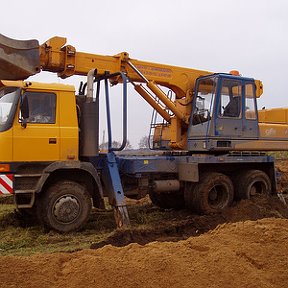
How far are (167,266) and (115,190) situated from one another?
380 centimetres

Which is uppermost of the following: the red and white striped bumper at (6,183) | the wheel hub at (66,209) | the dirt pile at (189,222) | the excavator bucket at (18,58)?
the excavator bucket at (18,58)

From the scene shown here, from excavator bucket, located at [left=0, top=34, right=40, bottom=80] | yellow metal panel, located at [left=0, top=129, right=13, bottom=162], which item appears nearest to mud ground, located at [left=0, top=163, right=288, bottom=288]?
yellow metal panel, located at [left=0, top=129, right=13, bottom=162]

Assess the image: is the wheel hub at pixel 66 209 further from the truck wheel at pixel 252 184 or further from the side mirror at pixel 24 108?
the truck wheel at pixel 252 184

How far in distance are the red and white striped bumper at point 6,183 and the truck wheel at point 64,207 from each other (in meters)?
0.62

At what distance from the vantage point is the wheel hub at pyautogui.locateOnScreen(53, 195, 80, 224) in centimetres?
785

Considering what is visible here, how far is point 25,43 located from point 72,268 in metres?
5.14

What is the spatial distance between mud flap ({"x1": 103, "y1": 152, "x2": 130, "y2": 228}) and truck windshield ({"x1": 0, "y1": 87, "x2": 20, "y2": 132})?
7.08 ft

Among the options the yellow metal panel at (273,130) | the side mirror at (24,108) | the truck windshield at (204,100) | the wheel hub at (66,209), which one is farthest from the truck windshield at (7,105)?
the yellow metal panel at (273,130)

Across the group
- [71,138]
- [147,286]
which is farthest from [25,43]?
[147,286]

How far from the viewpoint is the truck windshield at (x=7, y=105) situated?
771 cm

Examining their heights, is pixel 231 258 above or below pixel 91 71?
below

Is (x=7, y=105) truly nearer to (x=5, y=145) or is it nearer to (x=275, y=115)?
(x=5, y=145)

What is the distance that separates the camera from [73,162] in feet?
26.4

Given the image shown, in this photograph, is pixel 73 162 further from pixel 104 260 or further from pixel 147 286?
pixel 147 286
